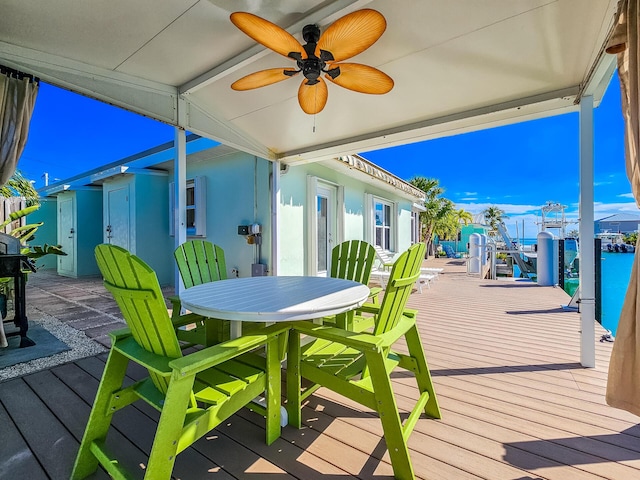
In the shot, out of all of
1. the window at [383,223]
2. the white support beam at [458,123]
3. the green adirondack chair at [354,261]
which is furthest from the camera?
the window at [383,223]

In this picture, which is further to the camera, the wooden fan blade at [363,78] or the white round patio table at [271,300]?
the wooden fan blade at [363,78]

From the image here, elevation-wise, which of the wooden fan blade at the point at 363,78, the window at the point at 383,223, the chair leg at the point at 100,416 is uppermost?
the wooden fan blade at the point at 363,78

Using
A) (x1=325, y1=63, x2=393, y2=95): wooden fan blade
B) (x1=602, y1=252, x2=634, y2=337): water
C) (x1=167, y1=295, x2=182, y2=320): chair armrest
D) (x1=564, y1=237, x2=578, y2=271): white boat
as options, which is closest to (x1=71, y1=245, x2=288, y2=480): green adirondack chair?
(x1=167, y1=295, x2=182, y2=320): chair armrest

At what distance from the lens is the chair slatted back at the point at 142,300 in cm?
116

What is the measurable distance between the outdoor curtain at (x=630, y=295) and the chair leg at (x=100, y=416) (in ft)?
7.76

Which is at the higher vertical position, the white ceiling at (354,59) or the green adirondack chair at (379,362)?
the white ceiling at (354,59)

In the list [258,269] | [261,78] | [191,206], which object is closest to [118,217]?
[191,206]

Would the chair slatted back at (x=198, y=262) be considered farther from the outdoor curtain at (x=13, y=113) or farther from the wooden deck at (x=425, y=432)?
the outdoor curtain at (x=13, y=113)

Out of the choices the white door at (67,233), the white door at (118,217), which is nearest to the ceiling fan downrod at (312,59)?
the white door at (118,217)

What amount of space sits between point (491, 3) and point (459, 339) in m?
2.93

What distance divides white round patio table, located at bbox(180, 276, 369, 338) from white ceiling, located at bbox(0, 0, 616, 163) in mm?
1818

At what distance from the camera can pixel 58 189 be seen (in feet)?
25.3

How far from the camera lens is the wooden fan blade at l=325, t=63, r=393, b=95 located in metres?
2.00

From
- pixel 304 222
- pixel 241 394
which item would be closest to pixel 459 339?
pixel 241 394
